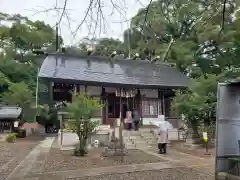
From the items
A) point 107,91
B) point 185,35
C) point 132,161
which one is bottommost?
point 132,161

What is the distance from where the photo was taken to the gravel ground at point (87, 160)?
32.9ft

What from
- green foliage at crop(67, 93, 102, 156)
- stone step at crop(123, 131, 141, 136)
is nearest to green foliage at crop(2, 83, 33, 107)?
stone step at crop(123, 131, 141, 136)

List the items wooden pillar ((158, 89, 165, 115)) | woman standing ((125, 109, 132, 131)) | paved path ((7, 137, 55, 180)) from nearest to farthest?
paved path ((7, 137, 55, 180)) < woman standing ((125, 109, 132, 131)) < wooden pillar ((158, 89, 165, 115))

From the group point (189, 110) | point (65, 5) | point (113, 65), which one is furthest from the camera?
point (113, 65)

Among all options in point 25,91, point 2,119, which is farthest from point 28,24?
point 2,119

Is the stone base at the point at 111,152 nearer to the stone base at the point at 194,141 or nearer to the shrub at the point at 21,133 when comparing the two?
the stone base at the point at 194,141

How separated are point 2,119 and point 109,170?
57.1 ft

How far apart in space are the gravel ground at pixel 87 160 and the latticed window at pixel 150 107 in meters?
7.71

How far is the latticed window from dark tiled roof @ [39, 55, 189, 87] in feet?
4.73

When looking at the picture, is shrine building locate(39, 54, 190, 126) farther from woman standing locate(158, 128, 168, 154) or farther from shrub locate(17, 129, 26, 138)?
woman standing locate(158, 128, 168, 154)

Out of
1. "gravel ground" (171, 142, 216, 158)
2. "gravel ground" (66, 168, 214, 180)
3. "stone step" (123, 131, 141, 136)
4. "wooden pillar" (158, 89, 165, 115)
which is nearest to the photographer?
"gravel ground" (66, 168, 214, 180)

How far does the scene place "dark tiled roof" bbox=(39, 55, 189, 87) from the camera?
62.3 feet

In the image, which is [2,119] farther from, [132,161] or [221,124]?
[221,124]

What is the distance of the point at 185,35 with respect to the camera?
2762cm
